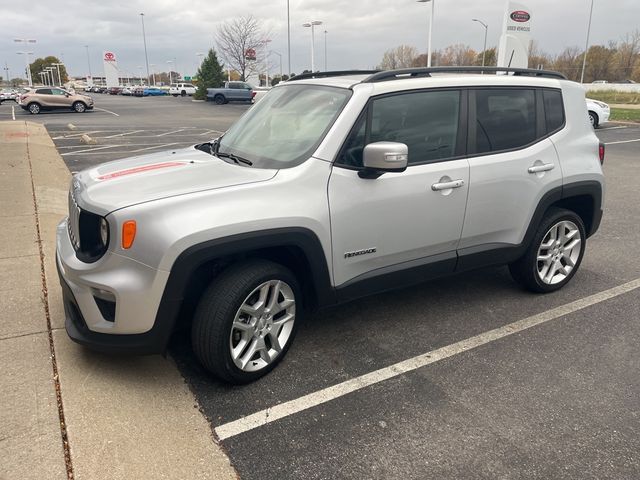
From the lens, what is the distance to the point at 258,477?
2.37 m

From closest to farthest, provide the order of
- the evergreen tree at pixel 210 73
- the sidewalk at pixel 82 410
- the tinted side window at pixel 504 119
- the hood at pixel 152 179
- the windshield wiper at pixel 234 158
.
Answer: the sidewalk at pixel 82 410
the hood at pixel 152 179
the windshield wiper at pixel 234 158
the tinted side window at pixel 504 119
the evergreen tree at pixel 210 73

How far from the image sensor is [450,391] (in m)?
3.05

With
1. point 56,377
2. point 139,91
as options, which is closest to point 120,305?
point 56,377

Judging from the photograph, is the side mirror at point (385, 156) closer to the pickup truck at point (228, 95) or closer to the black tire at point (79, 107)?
the black tire at point (79, 107)

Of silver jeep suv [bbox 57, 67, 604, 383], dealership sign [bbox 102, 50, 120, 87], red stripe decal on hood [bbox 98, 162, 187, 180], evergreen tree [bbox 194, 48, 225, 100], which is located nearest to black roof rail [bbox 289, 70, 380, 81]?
silver jeep suv [bbox 57, 67, 604, 383]

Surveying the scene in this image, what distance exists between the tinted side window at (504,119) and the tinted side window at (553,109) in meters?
0.13

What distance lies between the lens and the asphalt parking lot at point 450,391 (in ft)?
8.18

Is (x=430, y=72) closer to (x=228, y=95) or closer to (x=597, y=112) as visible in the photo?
(x=597, y=112)

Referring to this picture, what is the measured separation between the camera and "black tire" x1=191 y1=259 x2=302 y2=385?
111 inches

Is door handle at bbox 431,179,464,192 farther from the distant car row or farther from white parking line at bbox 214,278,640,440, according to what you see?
the distant car row

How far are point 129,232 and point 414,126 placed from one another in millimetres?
1979

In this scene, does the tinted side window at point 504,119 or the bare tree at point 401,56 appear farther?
the bare tree at point 401,56

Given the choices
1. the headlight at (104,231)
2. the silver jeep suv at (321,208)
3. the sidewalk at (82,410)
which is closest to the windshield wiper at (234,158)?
the silver jeep suv at (321,208)

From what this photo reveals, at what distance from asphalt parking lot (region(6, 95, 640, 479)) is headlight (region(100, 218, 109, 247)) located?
963 millimetres
